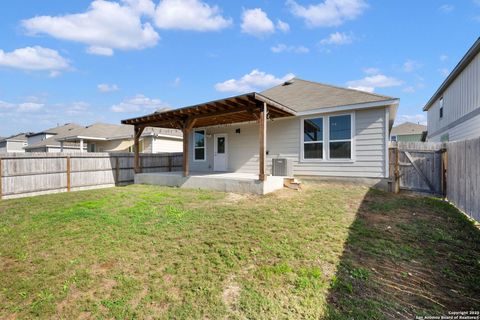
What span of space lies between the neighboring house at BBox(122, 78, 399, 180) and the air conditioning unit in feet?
1.68

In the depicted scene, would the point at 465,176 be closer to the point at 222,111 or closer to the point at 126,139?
the point at 222,111

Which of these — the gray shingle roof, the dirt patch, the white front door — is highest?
the gray shingle roof

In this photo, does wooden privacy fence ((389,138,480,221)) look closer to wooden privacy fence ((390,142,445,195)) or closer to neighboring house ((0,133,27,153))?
wooden privacy fence ((390,142,445,195))

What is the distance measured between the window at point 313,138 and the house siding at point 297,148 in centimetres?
23

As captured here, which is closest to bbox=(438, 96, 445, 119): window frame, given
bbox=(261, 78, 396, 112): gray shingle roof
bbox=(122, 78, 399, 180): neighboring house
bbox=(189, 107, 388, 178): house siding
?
bbox=(122, 78, 399, 180): neighboring house

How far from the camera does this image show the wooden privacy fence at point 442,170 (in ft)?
15.7

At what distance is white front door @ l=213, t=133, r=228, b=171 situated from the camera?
11258mm

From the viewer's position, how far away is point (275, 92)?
11.7m

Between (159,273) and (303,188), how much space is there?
562 centimetres

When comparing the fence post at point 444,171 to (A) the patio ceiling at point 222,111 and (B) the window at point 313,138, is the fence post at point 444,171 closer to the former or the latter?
(B) the window at point 313,138

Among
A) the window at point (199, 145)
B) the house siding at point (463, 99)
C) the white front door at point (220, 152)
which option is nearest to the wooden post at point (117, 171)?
the window at point (199, 145)

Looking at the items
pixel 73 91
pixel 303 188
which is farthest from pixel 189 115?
pixel 73 91

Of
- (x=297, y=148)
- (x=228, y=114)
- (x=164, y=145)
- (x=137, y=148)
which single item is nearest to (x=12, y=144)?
(x=164, y=145)

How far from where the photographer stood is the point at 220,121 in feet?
35.0
